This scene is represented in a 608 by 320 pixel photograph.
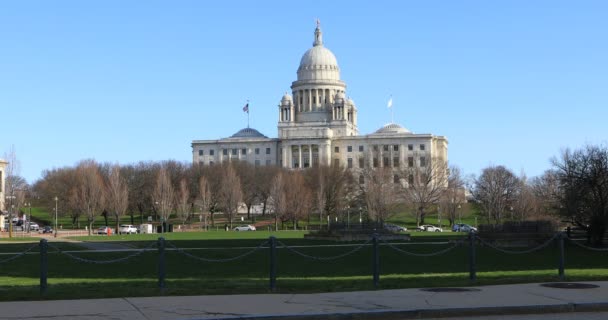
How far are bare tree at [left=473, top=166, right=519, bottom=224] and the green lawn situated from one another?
67.8 m

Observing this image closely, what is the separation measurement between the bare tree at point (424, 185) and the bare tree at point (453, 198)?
117cm

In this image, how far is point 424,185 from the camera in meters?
130

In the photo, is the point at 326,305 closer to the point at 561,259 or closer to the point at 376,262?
the point at 376,262

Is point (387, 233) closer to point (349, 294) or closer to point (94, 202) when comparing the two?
point (349, 294)

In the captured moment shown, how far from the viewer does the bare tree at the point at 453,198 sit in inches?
4679

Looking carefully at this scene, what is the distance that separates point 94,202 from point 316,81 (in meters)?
97.8

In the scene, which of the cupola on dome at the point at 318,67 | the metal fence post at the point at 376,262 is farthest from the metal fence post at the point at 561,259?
the cupola on dome at the point at 318,67

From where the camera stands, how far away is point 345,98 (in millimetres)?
196125

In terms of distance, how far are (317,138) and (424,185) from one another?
56.0 m

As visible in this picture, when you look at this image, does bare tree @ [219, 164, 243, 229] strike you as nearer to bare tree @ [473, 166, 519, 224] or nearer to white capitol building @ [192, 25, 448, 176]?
bare tree @ [473, 166, 519, 224]

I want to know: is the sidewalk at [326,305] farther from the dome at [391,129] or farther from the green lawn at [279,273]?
the dome at [391,129]

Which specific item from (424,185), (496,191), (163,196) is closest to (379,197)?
(496,191)

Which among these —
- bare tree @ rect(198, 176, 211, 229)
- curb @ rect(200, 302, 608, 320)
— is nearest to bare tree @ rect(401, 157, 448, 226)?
bare tree @ rect(198, 176, 211, 229)

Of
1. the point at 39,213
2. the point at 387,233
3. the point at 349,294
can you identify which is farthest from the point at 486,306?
the point at 39,213
